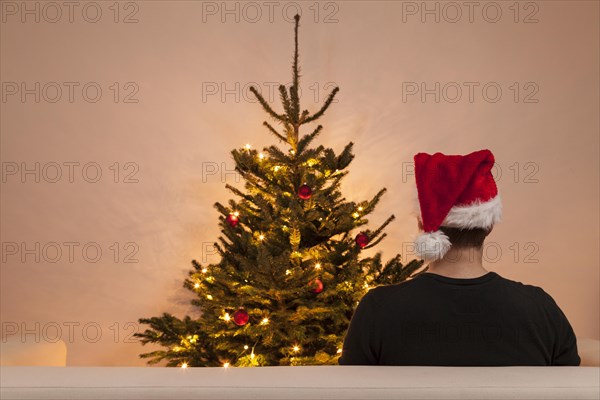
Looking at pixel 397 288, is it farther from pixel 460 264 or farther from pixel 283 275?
pixel 283 275

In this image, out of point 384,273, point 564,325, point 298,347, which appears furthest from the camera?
point 384,273

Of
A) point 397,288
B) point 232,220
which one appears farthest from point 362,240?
point 397,288

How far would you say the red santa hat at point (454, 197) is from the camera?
189 centimetres

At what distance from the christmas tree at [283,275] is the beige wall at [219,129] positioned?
106 centimetres

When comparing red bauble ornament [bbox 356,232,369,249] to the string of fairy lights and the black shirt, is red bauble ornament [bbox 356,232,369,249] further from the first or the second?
the black shirt

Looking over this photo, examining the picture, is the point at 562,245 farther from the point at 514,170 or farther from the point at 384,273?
the point at 384,273

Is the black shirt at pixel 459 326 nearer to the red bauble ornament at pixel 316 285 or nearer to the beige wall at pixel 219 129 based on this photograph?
the red bauble ornament at pixel 316 285

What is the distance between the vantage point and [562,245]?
441 centimetres

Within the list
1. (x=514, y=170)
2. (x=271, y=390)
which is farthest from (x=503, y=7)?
(x=271, y=390)

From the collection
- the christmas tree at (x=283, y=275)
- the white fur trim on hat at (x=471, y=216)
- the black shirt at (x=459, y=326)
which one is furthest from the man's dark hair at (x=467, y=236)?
the christmas tree at (x=283, y=275)

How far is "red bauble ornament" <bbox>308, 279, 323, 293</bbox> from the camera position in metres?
2.91

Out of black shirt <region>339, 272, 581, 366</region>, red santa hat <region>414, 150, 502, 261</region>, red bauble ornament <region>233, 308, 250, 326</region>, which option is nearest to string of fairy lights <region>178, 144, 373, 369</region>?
red bauble ornament <region>233, 308, 250, 326</region>

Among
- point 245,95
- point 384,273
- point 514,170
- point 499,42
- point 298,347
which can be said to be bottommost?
point 298,347

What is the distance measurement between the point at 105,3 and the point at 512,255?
2.79 m
